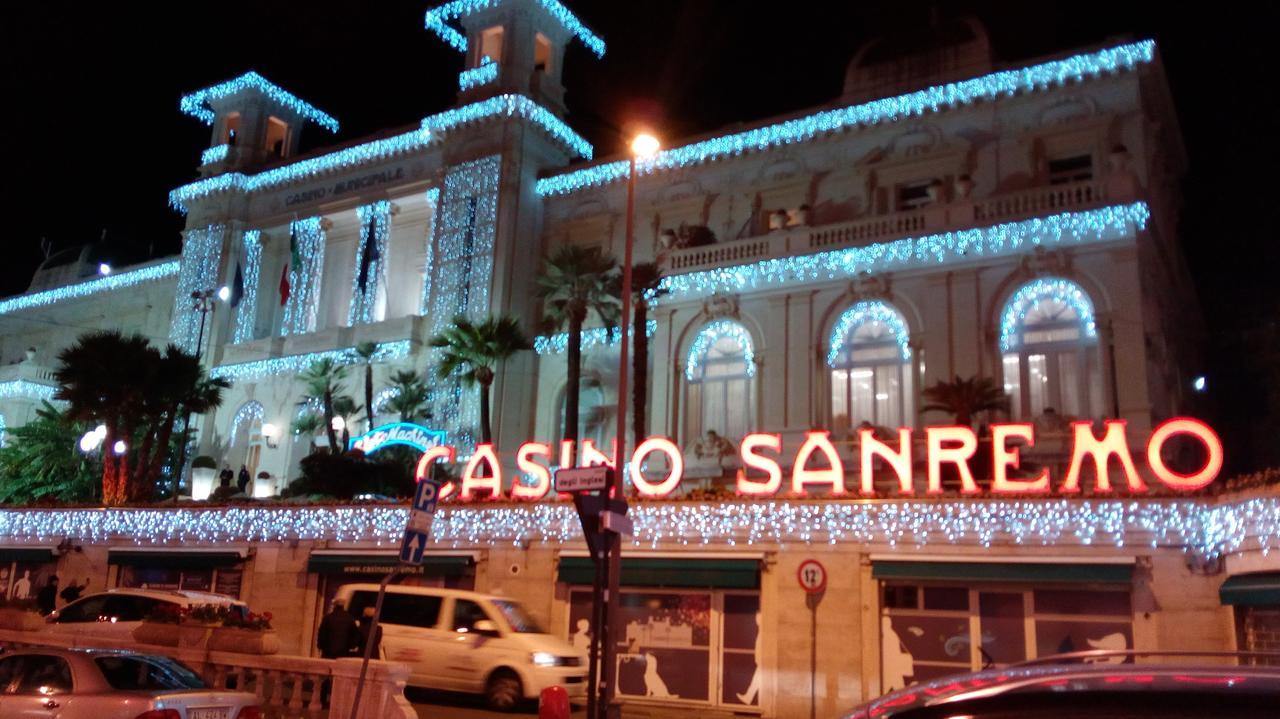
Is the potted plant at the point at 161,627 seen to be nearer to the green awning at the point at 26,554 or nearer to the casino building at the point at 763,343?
the casino building at the point at 763,343

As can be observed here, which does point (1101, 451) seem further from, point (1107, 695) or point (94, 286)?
point (94, 286)

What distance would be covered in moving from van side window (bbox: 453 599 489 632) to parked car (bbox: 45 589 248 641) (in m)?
4.00

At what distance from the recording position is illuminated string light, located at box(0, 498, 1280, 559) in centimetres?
1681

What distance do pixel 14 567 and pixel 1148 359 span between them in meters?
32.2

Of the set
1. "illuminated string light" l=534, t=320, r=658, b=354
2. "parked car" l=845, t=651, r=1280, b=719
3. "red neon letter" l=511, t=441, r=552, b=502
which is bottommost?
"parked car" l=845, t=651, r=1280, b=719

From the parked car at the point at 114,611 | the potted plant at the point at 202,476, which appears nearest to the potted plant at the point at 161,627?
the parked car at the point at 114,611

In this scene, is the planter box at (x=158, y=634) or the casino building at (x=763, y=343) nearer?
the planter box at (x=158, y=634)

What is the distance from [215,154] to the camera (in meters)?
52.2

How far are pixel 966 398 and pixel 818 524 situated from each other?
10.1m

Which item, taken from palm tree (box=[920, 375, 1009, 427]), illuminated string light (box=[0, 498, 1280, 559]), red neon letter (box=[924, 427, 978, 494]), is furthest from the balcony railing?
illuminated string light (box=[0, 498, 1280, 559])

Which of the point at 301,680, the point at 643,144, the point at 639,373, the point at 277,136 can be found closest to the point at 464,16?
the point at 277,136

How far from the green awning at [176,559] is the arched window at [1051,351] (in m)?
21.4

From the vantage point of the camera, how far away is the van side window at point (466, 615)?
17.5 meters

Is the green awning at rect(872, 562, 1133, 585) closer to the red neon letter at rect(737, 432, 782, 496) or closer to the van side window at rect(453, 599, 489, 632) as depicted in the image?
the red neon letter at rect(737, 432, 782, 496)
